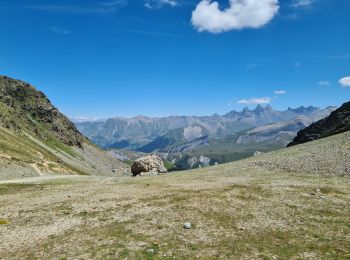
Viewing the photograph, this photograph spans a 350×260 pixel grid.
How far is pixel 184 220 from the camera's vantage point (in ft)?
125

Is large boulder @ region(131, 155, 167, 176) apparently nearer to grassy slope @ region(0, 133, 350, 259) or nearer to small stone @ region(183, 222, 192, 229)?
grassy slope @ region(0, 133, 350, 259)

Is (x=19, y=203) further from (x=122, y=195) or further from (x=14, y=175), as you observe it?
(x=14, y=175)

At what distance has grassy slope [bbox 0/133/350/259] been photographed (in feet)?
96.7

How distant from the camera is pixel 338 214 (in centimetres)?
3881

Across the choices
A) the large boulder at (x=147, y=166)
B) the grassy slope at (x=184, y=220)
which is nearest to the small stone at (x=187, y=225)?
the grassy slope at (x=184, y=220)

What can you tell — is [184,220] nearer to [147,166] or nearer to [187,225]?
[187,225]

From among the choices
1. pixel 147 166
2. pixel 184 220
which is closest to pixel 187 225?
pixel 184 220

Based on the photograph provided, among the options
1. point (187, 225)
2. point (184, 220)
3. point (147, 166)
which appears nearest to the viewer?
point (187, 225)

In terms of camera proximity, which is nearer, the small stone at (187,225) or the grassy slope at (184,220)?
the grassy slope at (184,220)

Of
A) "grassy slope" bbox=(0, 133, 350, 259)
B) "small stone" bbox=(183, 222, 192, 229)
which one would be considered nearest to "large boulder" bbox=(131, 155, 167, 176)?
"grassy slope" bbox=(0, 133, 350, 259)

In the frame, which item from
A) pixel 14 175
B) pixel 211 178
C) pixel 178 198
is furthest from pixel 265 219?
pixel 14 175

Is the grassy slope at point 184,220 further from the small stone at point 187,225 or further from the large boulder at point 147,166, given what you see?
the large boulder at point 147,166

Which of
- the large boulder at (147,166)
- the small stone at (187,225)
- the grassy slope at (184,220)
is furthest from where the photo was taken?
the large boulder at (147,166)

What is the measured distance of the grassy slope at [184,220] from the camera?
29469mm
